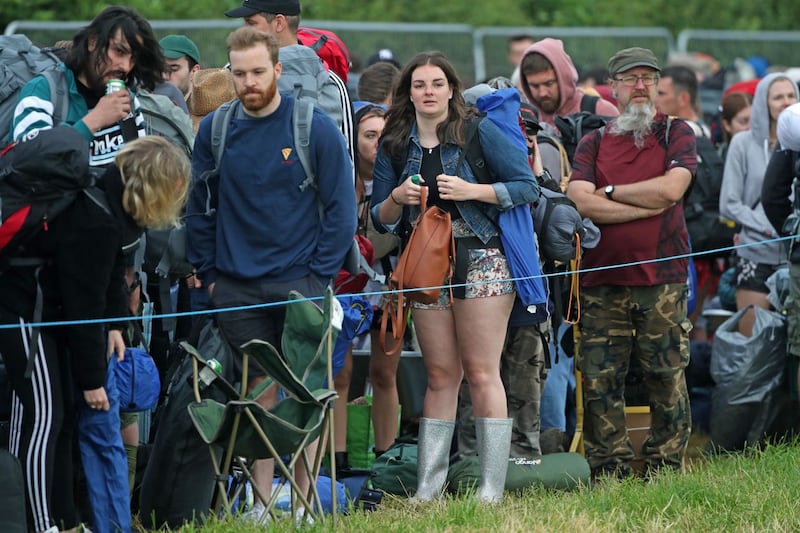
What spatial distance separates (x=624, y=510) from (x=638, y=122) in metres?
2.23

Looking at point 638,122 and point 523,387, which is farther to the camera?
point 638,122

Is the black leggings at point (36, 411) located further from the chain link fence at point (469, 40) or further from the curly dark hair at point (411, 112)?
the chain link fence at point (469, 40)

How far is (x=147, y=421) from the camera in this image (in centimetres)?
675

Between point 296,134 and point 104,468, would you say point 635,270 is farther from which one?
point 104,468

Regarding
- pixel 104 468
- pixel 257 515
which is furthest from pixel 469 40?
pixel 104 468

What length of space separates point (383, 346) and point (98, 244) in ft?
5.58

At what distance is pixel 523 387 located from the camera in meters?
7.27

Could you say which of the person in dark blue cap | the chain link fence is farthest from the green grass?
the chain link fence

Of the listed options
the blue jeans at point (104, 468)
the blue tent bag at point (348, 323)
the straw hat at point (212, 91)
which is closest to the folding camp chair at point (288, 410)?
the blue jeans at point (104, 468)

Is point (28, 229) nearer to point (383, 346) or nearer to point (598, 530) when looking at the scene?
point (383, 346)

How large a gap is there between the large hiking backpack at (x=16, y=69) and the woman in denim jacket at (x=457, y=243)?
160 centimetres

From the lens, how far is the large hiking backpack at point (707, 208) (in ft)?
30.9

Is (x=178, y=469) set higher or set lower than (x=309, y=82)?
lower

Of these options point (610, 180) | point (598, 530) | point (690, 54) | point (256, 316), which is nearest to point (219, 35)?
point (690, 54)
